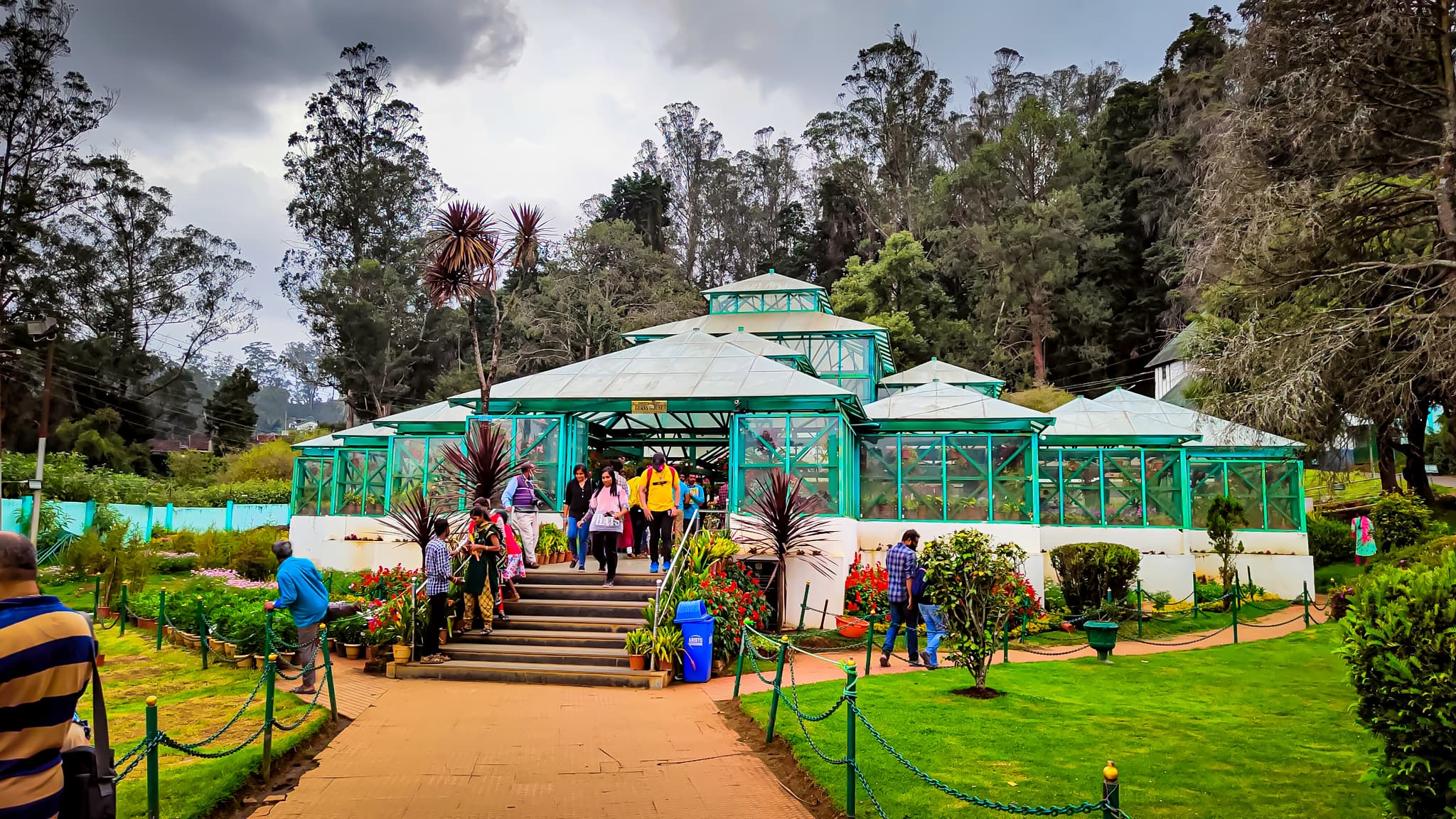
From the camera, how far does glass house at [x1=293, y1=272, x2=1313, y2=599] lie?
53.0 ft

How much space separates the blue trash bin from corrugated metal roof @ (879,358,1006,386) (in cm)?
2144

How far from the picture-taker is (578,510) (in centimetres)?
1542

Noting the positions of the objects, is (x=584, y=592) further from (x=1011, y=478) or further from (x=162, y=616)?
(x=1011, y=478)

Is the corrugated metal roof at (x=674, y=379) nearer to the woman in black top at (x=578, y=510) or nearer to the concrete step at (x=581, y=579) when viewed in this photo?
the woman in black top at (x=578, y=510)

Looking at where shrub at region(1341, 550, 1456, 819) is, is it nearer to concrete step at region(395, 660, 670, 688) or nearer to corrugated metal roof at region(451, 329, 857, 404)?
concrete step at region(395, 660, 670, 688)

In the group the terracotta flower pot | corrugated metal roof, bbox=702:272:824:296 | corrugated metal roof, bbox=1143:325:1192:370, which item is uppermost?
corrugated metal roof, bbox=702:272:824:296

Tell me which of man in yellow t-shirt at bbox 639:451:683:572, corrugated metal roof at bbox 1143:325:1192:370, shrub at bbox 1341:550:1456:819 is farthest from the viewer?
corrugated metal roof at bbox 1143:325:1192:370

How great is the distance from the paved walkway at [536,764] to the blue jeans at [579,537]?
453 cm

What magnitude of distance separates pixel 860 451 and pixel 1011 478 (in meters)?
2.98

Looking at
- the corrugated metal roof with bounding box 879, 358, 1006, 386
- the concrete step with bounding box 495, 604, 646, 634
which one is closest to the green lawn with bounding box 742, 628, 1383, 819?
the concrete step with bounding box 495, 604, 646, 634

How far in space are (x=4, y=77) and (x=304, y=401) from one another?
263 feet

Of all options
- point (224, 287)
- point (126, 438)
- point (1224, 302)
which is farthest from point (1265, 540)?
point (224, 287)

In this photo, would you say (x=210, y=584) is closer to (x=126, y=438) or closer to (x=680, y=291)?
(x=680, y=291)

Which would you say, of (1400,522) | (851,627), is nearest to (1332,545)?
(1400,522)
